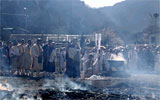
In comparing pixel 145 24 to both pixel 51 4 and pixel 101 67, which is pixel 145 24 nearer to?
pixel 51 4

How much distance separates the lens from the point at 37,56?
13.3 m

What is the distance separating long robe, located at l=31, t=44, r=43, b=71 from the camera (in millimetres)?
13054

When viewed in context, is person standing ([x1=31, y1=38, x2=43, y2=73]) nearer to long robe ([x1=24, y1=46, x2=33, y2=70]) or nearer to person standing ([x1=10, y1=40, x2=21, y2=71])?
long robe ([x1=24, y1=46, x2=33, y2=70])

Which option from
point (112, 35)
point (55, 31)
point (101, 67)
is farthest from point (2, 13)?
point (101, 67)

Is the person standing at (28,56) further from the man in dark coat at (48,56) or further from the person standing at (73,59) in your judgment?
the person standing at (73,59)

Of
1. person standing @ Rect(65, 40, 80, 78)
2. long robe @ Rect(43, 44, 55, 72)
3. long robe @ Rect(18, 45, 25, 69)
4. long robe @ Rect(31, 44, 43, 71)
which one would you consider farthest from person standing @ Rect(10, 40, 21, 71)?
person standing @ Rect(65, 40, 80, 78)

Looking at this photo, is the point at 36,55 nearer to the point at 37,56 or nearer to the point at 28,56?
the point at 37,56

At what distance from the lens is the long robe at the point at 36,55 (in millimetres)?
13054

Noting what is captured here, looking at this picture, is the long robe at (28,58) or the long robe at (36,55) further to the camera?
the long robe at (28,58)

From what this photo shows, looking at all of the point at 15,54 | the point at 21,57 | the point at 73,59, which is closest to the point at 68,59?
the point at 73,59

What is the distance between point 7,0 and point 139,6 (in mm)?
27411

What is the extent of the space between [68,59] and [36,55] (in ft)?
6.26

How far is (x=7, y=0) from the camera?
33.0m

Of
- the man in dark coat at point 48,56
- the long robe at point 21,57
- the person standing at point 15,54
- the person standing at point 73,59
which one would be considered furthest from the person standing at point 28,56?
the person standing at point 73,59
